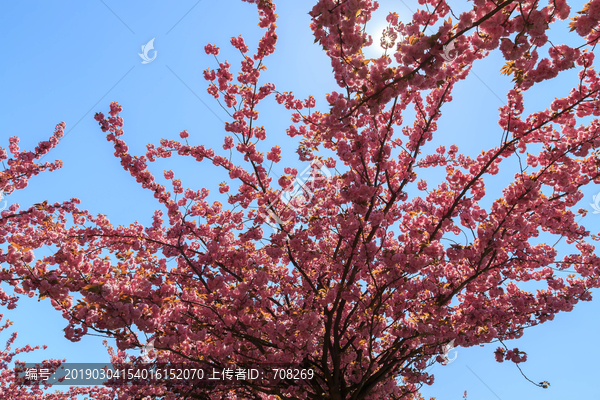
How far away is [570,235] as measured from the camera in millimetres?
5277

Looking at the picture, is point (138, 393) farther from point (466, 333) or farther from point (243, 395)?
point (466, 333)

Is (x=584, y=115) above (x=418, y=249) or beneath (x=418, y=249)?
above

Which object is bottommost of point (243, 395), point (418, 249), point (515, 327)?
point (243, 395)

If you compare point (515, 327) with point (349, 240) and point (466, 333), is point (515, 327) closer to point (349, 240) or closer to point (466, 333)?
point (466, 333)

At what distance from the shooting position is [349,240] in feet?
17.0

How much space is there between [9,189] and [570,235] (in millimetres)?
12176

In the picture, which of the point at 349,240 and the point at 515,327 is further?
the point at 515,327

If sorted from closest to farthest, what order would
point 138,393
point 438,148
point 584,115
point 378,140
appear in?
point 584,115, point 378,140, point 438,148, point 138,393

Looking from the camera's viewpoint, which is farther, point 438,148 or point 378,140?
point 438,148

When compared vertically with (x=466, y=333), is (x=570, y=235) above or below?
above

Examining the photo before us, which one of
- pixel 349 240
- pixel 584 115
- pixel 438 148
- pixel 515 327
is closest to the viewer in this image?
pixel 584 115

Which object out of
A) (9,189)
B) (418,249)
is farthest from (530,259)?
(9,189)

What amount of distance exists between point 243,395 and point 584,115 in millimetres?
8007

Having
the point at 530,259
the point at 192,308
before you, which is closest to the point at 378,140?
the point at 530,259
